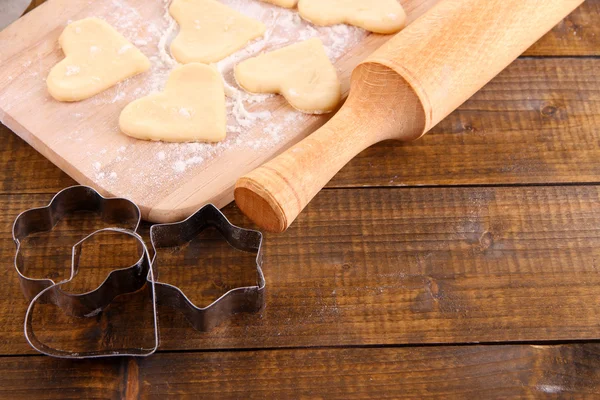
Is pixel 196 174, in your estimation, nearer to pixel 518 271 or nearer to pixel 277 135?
pixel 277 135

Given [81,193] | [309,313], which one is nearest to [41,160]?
[81,193]

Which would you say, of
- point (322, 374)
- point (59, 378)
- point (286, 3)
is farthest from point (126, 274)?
point (286, 3)

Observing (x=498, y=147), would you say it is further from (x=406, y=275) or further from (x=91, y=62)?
(x=91, y=62)

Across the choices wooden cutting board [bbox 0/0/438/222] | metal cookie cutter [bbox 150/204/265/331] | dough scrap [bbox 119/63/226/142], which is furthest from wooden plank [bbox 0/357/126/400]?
dough scrap [bbox 119/63/226/142]

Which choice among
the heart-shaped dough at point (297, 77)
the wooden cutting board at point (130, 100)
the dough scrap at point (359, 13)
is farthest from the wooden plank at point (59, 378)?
the dough scrap at point (359, 13)

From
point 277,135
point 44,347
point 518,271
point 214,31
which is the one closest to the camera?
point 44,347

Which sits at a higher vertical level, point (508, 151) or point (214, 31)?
point (214, 31)
